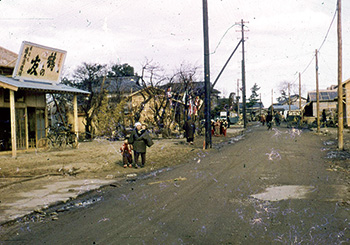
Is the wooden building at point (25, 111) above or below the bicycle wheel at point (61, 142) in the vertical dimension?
above

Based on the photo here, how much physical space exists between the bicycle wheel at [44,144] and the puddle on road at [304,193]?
14.6m

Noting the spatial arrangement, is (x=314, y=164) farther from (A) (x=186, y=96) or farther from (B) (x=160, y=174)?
(A) (x=186, y=96)

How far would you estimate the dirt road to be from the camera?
484cm

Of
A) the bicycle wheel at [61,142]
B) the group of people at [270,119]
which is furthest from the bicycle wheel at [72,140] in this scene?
the group of people at [270,119]

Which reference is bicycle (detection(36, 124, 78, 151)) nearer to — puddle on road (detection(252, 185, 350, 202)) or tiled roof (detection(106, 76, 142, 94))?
puddle on road (detection(252, 185, 350, 202))

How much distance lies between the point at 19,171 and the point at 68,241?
8.15 m

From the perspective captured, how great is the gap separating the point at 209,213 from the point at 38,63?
15.2m

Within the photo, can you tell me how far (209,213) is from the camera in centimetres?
597

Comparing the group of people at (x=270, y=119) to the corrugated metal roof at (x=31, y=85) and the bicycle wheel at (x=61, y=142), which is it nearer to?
the corrugated metal roof at (x=31, y=85)

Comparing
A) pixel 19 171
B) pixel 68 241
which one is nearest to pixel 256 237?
pixel 68 241

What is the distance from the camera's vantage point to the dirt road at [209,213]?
4844mm

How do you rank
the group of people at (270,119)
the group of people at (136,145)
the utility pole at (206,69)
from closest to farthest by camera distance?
the group of people at (136,145) → the utility pole at (206,69) → the group of people at (270,119)

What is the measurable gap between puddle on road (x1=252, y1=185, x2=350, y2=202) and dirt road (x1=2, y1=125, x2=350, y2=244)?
0.06 feet

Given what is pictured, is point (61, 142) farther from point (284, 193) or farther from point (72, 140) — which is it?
point (284, 193)
